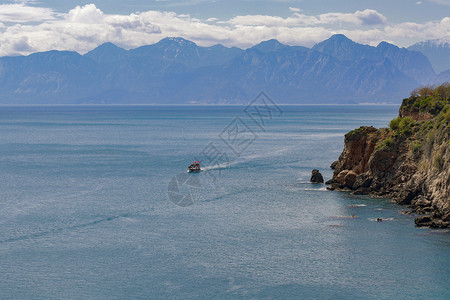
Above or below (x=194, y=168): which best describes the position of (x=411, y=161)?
above

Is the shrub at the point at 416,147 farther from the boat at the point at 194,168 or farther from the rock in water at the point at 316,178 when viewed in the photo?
the boat at the point at 194,168

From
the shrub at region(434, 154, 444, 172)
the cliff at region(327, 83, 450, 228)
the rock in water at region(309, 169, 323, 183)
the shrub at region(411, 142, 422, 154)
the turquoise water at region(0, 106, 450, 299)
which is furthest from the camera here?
the rock in water at region(309, 169, 323, 183)

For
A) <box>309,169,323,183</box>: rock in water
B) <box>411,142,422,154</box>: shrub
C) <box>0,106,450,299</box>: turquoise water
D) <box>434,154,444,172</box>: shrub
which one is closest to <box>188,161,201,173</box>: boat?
<box>0,106,450,299</box>: turquoise water

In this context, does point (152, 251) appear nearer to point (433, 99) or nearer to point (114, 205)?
point (114, 205)

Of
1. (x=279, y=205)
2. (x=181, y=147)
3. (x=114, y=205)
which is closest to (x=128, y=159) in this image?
(x=181, y=147)

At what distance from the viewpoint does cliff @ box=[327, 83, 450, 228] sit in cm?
6769

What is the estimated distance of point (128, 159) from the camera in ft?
410

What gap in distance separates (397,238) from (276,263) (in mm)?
15050

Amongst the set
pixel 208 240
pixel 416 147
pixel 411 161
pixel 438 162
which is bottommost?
pixel 208 240

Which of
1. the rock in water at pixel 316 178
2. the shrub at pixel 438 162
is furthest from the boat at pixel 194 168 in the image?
the shrub at pixel 438 162

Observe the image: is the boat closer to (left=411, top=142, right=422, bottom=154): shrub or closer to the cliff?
the cliff

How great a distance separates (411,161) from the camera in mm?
78500

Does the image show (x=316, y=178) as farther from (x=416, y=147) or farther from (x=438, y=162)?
(x=438, y=162)

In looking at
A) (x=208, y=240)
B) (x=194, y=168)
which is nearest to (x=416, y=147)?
(x=208, y=240)
